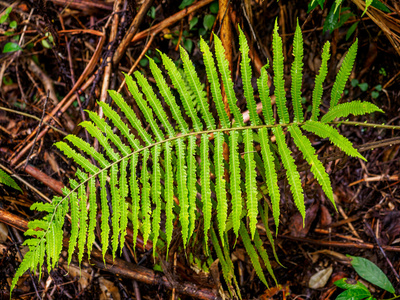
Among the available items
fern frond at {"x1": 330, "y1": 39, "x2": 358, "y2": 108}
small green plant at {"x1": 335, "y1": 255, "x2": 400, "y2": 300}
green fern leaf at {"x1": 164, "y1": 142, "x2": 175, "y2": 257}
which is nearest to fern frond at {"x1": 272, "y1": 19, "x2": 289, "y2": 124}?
fern frond at {"x1": 330, "y1": 39, "x2": 358, "y2": 108}

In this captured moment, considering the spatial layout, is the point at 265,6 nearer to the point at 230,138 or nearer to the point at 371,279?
the point at 230,138

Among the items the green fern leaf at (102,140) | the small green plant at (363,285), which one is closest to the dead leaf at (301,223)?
the small green plant at (363,285)

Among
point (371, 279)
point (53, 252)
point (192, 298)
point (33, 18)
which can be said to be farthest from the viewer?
point (33, 18)

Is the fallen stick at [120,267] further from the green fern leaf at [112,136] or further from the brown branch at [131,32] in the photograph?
the brown branch at [131,32]

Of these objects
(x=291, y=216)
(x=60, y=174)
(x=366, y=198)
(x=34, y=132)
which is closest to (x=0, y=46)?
(x=34, y=132)

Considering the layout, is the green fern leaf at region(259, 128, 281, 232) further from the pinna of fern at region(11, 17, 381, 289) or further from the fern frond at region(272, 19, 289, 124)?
the fern frond at region(272, 19, 289, 124)
